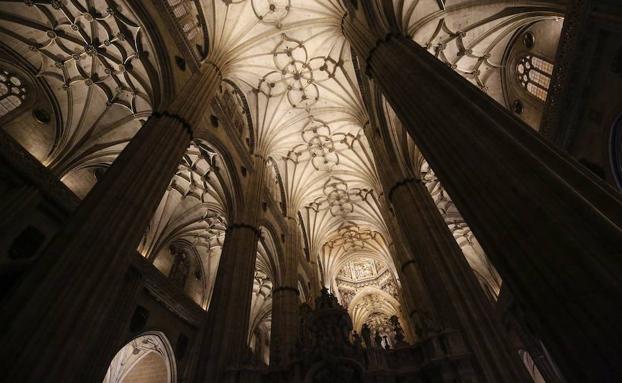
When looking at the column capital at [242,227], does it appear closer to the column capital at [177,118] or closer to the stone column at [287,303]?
the stone column at [287,303]

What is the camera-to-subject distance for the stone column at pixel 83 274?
3995 millimetres

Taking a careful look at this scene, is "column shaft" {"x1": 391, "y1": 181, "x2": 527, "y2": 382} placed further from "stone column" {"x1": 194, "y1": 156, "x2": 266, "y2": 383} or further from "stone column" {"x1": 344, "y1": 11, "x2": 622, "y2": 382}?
"stone column" {"x1": 194, "y1": 156, "x2": 266, "y2": 383}

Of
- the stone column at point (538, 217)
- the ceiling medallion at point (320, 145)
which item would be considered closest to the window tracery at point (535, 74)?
the stone column at point (538, 217)

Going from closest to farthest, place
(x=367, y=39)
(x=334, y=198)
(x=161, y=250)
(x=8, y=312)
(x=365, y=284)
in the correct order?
(x=8, y=312), (x=367, y=39), (x=161, y=250), (x=334, y=198), (x=365, y=284)

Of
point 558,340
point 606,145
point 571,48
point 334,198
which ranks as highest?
point 334,198

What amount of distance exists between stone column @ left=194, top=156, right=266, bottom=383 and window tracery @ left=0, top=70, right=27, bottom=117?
9.07 m

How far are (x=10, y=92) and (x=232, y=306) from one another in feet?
37.7

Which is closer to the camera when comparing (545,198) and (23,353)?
(545,198)

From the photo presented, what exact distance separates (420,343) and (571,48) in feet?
23.5

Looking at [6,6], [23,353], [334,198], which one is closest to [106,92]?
[6,6]

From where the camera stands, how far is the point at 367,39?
838 cm

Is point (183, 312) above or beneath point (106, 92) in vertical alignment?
beneath

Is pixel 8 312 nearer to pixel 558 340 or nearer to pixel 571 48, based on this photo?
pixel 558 340

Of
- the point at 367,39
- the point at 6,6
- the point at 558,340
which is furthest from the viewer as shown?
the point at 6,6
